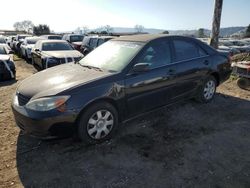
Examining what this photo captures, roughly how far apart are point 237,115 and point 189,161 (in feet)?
7.75

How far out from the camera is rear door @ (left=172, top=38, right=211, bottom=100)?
5078 millimetres

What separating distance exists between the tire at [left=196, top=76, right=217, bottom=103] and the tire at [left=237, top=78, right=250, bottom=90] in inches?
74.6

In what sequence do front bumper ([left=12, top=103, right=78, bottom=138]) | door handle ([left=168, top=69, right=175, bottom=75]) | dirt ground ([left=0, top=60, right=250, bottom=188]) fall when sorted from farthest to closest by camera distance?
door handle ([left=168, top=69, right=175, bottom=75]), front bumper ([left=12, top=103, right=78, bottom=138]), dirt ground ([left=0, top=60, right=250, bottom=188])

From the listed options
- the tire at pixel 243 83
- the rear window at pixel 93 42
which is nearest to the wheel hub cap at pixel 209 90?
the tire at pixel 243 83

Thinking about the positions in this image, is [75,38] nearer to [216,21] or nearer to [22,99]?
[216,21]

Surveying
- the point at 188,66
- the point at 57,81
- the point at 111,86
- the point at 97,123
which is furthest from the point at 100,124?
the point at 188,66

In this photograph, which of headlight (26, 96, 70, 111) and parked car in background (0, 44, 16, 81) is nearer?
headlight (26, 96, 70, 111)

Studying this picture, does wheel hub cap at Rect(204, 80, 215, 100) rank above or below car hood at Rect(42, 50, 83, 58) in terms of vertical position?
below

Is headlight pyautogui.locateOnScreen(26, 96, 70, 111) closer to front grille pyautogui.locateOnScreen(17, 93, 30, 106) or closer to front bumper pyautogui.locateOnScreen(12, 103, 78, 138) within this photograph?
front bumper pyautogui.locateOnScreen(12, 103, 78, 138)

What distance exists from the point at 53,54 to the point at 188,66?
634 cm

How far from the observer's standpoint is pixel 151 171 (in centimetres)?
345

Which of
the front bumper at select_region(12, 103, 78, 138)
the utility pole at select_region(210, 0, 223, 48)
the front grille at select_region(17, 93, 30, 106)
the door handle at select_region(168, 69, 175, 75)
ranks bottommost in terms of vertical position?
the front bumper at select_region(12, 103, 78, 138)

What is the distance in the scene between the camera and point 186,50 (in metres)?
5.33

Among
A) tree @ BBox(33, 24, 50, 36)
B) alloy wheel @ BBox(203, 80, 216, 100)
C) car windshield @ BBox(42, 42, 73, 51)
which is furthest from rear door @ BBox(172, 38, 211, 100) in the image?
tree @ BBox(33, 24, 50, 36)
